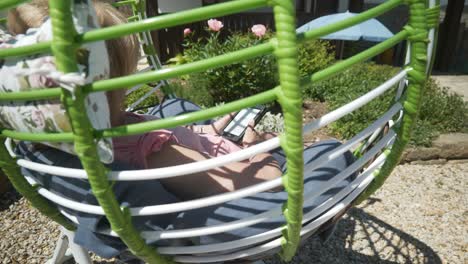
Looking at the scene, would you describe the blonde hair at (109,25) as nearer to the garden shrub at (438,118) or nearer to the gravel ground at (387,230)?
the gravel ground at (387,230)

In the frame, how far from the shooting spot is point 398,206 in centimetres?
269

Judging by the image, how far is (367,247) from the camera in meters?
2.28

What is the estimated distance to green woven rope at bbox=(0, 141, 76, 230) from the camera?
94 cm

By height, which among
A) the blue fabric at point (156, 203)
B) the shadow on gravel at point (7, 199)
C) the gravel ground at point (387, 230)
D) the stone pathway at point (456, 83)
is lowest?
the stone pathway at point (456, 83)

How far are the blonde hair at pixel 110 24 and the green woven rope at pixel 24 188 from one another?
32cm

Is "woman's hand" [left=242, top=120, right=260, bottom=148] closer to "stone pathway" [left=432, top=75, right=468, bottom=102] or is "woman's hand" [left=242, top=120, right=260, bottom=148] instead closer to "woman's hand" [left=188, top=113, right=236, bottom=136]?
"woman's hand" [left=188, top=113, right=236, bottom=136]

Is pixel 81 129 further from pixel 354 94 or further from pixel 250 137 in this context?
pixel 354 94

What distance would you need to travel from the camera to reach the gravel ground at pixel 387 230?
7.36 feet

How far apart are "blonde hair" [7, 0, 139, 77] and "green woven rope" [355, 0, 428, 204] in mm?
655

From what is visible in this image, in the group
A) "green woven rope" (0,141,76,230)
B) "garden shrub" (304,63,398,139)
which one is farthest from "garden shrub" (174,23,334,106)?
"green woven rope" (0,141,76,230)

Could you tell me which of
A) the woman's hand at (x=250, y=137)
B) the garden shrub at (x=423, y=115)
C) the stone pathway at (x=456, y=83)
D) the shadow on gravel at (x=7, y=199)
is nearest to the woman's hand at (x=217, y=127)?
the woman's hand at (x=250, y=137)

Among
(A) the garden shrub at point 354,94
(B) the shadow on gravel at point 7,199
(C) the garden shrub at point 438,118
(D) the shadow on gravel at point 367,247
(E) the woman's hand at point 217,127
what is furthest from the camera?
(A) the garden shrub at point 354,94

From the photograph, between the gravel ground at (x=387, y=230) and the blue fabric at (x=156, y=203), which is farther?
the gravel ground at (x=387, y=230)

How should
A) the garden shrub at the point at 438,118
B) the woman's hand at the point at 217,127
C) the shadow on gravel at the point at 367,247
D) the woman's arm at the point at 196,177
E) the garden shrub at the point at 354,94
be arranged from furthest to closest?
the garden shrub at the point at 354,94 < the garden shrub at the point at 438,118 < the shadow on gravel at the point at 367,247 < the woman's hand at the point at 217,127 < the woman's arm at the point at 196,177
